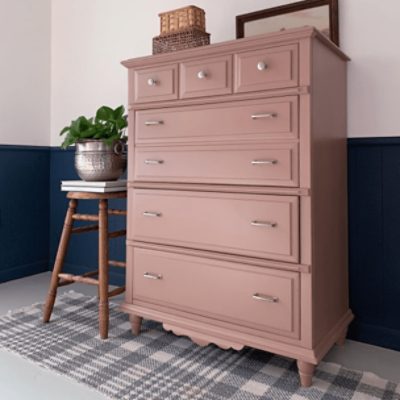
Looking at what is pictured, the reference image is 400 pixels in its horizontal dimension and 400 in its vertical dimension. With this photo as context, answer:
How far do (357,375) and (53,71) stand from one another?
274 centimetres

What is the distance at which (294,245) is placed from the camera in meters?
1.43

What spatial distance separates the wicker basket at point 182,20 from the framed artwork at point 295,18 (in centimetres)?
31

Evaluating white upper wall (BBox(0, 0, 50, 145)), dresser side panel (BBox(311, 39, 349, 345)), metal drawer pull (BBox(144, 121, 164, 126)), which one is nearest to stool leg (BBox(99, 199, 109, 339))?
metal drawer pull (BBox(144, 121, 164, 126))

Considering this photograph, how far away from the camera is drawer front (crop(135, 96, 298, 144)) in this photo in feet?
4.74

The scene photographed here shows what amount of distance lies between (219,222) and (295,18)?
3.54ft

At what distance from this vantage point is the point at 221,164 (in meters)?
1.58

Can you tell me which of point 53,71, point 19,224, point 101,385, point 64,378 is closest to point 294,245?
point 101,385

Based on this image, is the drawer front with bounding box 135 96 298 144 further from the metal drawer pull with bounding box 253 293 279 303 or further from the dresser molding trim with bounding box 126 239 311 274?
the metal drawer pull with bounding box 253 293 279 303

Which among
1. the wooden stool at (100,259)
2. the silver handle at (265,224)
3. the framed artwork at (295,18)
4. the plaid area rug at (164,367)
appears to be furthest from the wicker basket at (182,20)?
the plaid area rug at (164,367)

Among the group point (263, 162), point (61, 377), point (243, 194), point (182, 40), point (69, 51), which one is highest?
point (69, 51)

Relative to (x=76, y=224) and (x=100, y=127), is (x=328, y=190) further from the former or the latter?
(x=76, y=224)

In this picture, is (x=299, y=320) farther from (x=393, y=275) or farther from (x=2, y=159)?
(x=2, y=159)

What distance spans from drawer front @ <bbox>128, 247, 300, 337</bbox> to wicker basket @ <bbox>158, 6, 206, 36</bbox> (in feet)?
3.29

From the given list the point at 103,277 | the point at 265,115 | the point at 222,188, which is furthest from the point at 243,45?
the point at 103,277
